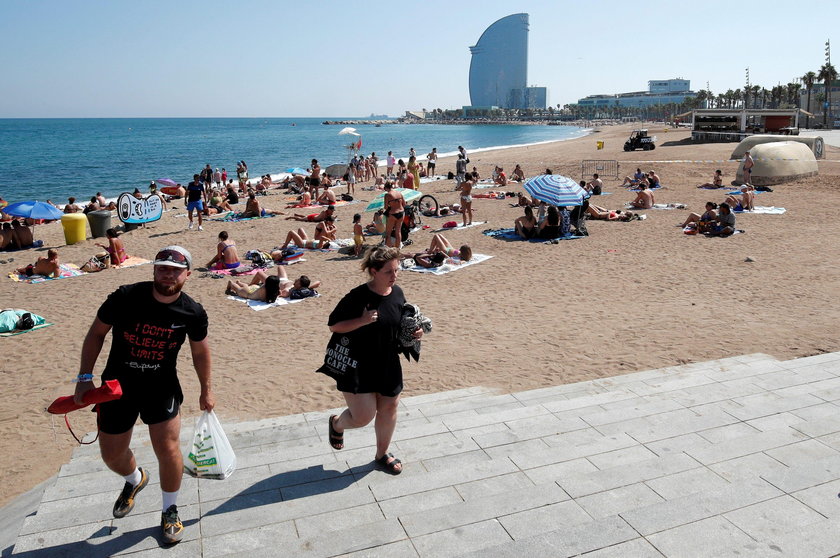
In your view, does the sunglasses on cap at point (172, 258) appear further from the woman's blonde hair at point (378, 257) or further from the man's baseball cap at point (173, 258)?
the woman's blonde hair at point (378, 257)

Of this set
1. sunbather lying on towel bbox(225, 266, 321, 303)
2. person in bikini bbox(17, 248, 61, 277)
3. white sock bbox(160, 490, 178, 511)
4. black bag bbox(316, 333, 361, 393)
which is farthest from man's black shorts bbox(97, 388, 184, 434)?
person in bikini bbox(17, 248, 61, 277)

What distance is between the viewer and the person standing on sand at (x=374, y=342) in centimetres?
338

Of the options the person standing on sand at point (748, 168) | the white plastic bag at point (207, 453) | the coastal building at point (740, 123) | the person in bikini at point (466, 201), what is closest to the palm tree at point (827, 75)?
the coastal building at point (740, 123)

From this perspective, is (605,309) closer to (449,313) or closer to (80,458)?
(449,313)

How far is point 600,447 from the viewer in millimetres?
3861

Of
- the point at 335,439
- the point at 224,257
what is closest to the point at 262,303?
the point at 224,257

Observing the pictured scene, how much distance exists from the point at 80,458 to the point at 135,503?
1245 millimetres

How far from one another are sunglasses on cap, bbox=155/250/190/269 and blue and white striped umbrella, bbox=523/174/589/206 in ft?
35.8

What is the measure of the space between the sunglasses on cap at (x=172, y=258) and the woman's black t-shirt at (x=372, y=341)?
32.3 inches

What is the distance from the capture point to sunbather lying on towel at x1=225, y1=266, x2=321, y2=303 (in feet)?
30.9

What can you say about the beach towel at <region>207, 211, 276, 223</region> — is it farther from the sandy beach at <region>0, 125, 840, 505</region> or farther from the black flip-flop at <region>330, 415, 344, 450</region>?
the black flip-flop at <region>330, 415, 344, 450</region>

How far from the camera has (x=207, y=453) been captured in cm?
324

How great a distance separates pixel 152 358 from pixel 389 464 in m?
1.49

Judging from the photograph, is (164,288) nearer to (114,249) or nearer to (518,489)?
(518,489)
